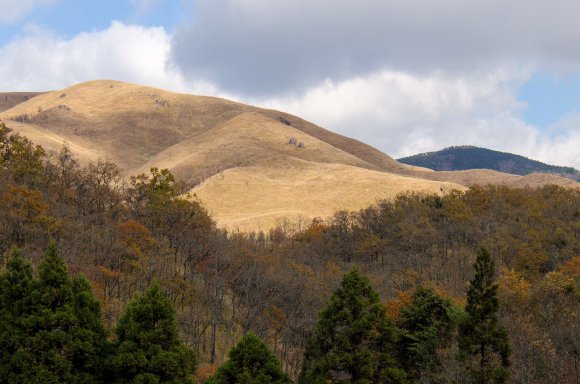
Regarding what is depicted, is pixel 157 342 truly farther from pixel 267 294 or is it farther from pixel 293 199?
pixel 293 199

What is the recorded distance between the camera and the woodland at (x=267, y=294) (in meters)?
33.4

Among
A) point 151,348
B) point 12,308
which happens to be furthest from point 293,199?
point 151,348

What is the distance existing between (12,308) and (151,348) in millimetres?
9076

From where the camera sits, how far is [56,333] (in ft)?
108

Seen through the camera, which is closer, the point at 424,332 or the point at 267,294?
the point at 424,332

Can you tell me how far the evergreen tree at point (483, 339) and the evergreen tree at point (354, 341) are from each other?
15.9 ft

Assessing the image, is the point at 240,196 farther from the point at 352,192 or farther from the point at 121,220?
the point at 121,220

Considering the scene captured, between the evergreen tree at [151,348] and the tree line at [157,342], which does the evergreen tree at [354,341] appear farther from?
the evergreen tree at [151,348]

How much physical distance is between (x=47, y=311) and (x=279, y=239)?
10500 centimetres

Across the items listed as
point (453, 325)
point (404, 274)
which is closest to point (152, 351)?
point (453, 325)

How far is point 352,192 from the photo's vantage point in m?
191

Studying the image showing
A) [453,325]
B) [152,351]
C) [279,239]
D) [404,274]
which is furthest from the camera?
[279,239]

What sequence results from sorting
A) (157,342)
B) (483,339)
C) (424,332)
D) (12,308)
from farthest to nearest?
(424,332) → (483,339) → (12,308) → (157,342)

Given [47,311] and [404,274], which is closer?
[47,311]
